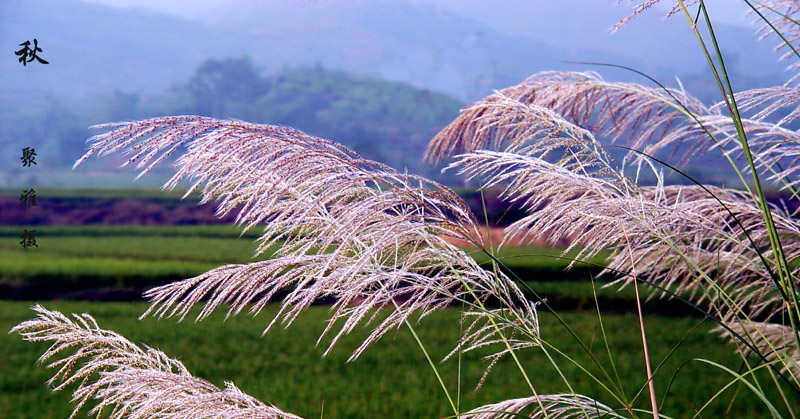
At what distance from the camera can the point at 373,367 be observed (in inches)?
179

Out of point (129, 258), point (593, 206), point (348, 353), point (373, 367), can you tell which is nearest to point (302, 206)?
point (593, 206)

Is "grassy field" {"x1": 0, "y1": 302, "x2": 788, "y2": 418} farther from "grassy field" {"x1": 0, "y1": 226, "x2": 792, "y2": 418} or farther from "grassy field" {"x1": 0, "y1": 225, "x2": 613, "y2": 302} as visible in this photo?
"grassy field" {"x1": 0, "y1": 225, "x2": 613, "y2": 302}

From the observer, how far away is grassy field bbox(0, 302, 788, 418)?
368 cm

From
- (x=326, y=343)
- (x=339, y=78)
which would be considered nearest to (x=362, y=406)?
(x=326, y=343)

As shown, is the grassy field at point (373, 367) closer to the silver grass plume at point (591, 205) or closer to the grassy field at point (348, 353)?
the grassy field at point (348, 353)

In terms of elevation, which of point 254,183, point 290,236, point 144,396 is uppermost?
point 254,183

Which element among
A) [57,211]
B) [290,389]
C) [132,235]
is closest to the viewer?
[290,389]

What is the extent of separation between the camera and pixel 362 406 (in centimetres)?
354

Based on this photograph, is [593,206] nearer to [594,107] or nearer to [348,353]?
[594,107]

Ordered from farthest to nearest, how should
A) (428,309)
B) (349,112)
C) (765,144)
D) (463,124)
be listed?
(349,112), (463,124), (765,144), (428,309)

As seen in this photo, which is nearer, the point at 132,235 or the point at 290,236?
the point at 290,236

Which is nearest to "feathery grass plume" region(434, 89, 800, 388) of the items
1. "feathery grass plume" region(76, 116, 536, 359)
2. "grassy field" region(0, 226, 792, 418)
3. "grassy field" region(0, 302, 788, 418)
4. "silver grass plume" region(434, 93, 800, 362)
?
"silver grass plume" region(434, 93, 800, 362)

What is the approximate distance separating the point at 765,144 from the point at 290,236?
49.7 inches

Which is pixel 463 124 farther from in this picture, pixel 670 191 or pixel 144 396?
pixel 144 396
